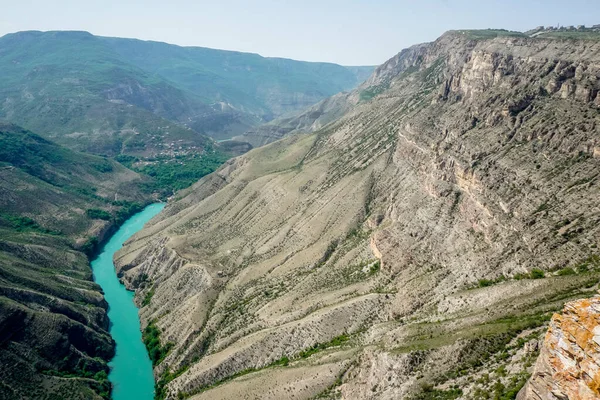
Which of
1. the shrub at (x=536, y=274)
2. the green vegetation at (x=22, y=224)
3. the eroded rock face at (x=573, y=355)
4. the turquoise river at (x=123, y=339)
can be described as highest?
the eroded rock face at (x=573, y=355)

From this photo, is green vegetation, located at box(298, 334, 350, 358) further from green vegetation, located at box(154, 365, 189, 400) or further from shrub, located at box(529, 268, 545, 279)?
shrub, located at box(529, 268, 545, 279)

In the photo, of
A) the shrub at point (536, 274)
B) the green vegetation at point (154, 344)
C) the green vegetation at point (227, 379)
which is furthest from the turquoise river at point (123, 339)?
the shrub at point (536, 274)

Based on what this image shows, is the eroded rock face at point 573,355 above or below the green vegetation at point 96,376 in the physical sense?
above

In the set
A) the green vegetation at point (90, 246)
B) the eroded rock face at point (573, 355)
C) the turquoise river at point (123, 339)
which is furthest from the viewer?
the green vegetation at point (90, 246)

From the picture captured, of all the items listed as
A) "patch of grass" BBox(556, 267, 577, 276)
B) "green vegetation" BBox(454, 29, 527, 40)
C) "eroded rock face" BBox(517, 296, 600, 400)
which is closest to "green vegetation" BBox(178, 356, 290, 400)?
"patch of grass" BBox(556, 267, 577, 276)

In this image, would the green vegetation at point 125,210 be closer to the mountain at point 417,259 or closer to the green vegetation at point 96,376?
the mountain at point 417,259

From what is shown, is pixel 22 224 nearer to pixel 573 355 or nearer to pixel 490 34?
pixel 573 355
